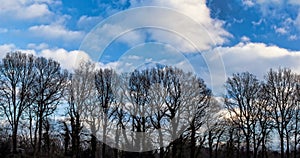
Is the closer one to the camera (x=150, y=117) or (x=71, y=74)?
(x=150, y=117)

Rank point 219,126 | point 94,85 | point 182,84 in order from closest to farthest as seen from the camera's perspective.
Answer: point 182,84, point 94,85, point 219,126

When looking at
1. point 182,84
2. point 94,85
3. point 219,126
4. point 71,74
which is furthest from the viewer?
point 219,126

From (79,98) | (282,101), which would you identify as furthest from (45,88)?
(282,101)

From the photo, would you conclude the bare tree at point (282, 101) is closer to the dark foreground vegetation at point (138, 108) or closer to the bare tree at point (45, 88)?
the dark foreground vegetation at point (138, 108)

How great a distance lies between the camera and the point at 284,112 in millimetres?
42938

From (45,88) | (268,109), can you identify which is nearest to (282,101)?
(268,109)

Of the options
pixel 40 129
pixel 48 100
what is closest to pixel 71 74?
pixel 48 100

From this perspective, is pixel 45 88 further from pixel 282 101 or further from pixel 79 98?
pixel 282 101

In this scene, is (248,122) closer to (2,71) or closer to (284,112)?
(284,112)

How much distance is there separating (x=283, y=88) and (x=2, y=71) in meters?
33.8

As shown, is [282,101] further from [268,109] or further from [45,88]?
[45,88]

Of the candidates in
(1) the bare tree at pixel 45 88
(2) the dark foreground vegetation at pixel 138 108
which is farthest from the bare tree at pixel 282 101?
(1) the bare tree at pixel 45 88

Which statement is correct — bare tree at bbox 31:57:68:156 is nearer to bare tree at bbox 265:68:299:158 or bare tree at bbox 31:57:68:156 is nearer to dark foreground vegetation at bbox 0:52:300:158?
dark foreground vegetation at bbox 0:52:300:158

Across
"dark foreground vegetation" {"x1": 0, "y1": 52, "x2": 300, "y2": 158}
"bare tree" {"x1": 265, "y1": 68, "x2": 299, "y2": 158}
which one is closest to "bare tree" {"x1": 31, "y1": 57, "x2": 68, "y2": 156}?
"dark foreground vegetation" {"x1": 0, "y1": 52, "x2": 300, "y2": 158}
